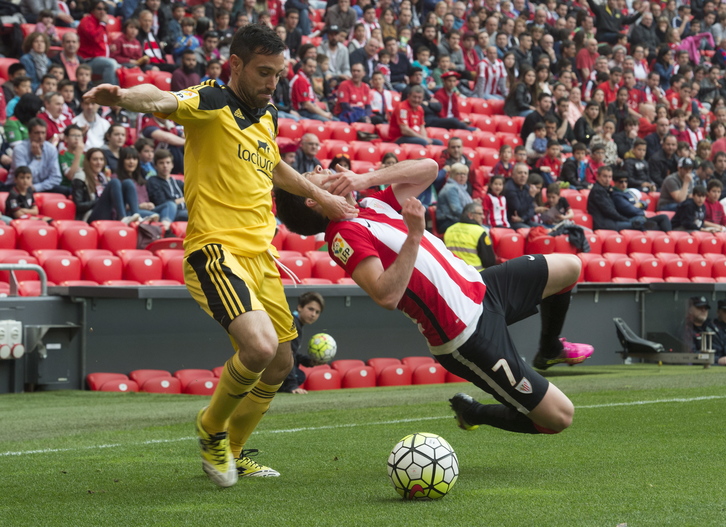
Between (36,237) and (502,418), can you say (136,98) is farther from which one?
(36,237)

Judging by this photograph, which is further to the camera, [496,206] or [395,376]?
[496,206]

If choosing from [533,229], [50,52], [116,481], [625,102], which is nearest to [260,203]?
[116,481]

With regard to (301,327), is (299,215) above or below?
above

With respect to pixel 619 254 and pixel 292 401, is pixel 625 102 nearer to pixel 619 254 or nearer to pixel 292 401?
pixel 619 254

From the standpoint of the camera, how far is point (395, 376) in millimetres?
11352

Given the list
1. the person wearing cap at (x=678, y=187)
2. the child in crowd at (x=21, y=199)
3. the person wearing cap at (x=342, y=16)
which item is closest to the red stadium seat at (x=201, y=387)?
the child in crowd at (x=21, y=199)

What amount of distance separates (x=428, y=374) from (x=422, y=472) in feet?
24.9

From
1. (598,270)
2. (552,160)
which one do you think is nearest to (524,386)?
(598,270)

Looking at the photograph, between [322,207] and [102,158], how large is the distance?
7.67 metres

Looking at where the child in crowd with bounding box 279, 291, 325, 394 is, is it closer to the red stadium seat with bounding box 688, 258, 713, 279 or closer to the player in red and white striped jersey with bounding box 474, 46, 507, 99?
the red stadium seat with bounding box 688, 258, 713, 279

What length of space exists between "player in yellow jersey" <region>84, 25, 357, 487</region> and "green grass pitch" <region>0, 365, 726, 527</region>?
0.40m

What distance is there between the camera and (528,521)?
11.8 feet

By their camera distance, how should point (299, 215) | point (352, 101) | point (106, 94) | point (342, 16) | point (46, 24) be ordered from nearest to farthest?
point (106, 94) → point (299, 215) → point (46, 24) → point (352, 101) → point (342, 16)

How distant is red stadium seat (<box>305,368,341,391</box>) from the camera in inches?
418
